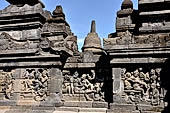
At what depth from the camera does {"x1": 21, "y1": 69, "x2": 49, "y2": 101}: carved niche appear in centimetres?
750

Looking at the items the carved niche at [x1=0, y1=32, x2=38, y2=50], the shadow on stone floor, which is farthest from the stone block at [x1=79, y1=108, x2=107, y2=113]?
the carved niche at [x1=0, y1=32, x2=38, y2=50]

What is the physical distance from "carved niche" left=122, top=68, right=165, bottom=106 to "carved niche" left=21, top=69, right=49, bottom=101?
2661 mm

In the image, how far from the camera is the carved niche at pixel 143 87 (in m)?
6.26

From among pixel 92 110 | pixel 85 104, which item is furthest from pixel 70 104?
pixel 92 110

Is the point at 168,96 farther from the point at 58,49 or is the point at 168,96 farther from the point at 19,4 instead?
the point at 19,4

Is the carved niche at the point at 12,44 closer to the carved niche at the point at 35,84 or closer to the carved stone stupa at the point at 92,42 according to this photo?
the carved niche at the point at 35,84

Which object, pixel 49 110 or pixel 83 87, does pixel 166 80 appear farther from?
pixel 49 110

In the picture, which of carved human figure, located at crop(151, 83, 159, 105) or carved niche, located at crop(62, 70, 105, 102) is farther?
carved niche, located at crop(62, 70, 105, 102)

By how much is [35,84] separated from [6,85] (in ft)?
3.83

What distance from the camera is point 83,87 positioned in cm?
732

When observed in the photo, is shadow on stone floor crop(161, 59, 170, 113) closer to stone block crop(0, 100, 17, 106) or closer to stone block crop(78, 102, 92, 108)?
stone block crop(78, 102, 92, 108)

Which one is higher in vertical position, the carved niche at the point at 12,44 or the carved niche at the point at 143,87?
the carved niche at the point at 12,44

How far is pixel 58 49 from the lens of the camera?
711cm

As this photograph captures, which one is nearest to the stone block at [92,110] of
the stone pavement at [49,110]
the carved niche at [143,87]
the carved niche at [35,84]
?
the stone pavement at [49,110]
